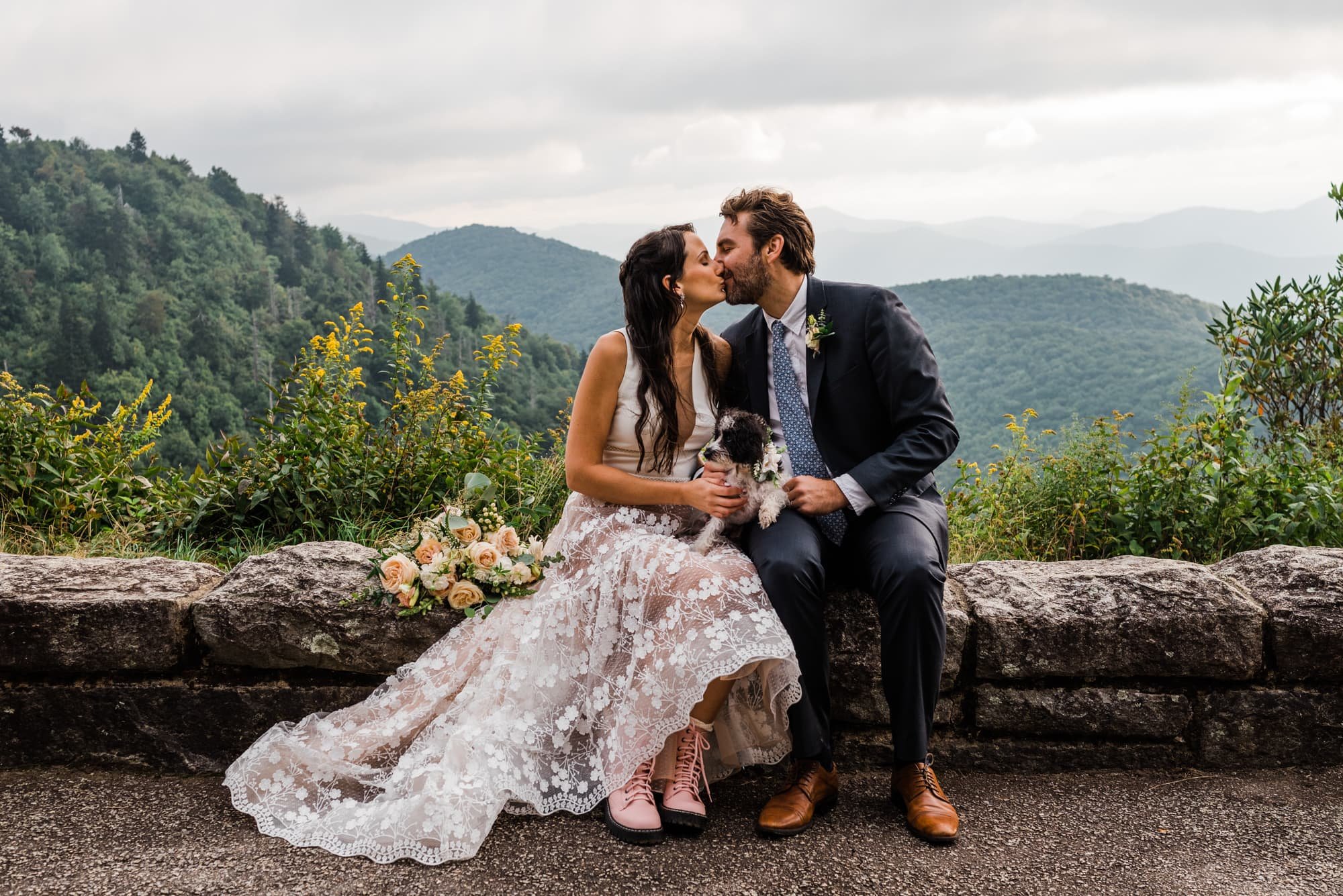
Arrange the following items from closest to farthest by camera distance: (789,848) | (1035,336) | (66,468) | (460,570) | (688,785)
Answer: (789,848)
(688,785)
(460,570)
(66,468)
(1035,336)

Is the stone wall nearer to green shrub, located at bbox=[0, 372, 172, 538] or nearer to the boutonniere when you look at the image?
the boutonniere

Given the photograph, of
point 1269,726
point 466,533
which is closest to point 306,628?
point 466,533

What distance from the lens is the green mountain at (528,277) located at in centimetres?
A: 5316

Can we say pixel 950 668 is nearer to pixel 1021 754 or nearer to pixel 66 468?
pixel 1021 754

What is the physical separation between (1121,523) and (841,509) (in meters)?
1.89

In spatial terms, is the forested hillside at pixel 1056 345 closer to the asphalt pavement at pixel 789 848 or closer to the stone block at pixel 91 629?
the asphalt pavement at pixel 789 848

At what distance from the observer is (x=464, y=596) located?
2996 mm

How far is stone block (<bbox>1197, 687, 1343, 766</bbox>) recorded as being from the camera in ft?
9.96

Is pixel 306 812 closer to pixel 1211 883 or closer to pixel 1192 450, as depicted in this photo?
pixel 1211 883

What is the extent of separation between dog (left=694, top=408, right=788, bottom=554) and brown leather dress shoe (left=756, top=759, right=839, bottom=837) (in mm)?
685

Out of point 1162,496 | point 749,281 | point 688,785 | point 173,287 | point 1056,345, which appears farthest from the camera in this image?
point 173,287

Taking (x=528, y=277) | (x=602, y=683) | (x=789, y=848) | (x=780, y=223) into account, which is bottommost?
(x=789, y=848)

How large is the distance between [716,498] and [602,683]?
2.06 ft

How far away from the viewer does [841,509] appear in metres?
3.07
